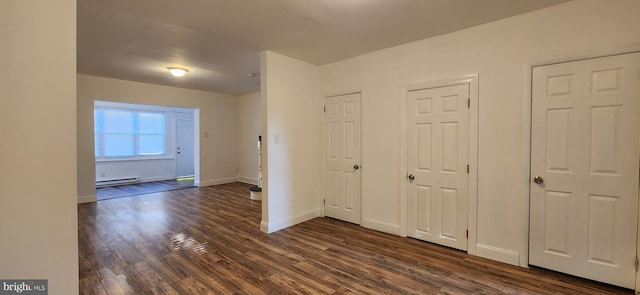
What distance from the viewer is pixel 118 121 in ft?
23.9

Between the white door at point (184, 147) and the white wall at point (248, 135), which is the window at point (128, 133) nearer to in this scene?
the white door at point (184, 147)

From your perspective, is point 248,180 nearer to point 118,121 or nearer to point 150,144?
point 150,144

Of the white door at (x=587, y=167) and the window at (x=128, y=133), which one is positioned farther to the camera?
the window at (x=128, y=133)

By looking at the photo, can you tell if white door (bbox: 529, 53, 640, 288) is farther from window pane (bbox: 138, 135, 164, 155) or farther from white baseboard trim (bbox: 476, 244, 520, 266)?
window pane (bbox: 138, 135, 164, 155)

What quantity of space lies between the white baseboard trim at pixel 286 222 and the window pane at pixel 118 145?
237 inches

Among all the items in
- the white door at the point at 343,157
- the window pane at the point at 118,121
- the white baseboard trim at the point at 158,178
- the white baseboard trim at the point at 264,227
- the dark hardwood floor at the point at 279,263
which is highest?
the window pane at the point at 118,121

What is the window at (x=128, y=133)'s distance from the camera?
22.9ft

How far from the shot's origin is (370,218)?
12.3ft

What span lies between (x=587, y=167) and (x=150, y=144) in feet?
30.7

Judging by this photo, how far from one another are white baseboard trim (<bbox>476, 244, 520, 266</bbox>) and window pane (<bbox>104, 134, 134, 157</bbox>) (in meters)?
8.60

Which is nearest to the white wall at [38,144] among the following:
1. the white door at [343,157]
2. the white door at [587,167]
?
the white door at [343,157]

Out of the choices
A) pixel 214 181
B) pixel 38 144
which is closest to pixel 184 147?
pixel 214 181

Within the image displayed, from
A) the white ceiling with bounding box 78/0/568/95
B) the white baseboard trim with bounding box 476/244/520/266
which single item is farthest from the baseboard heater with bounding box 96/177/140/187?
the white baseboard trim with bounding box 476/244/520/266

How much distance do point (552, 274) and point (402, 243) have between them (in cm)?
140
